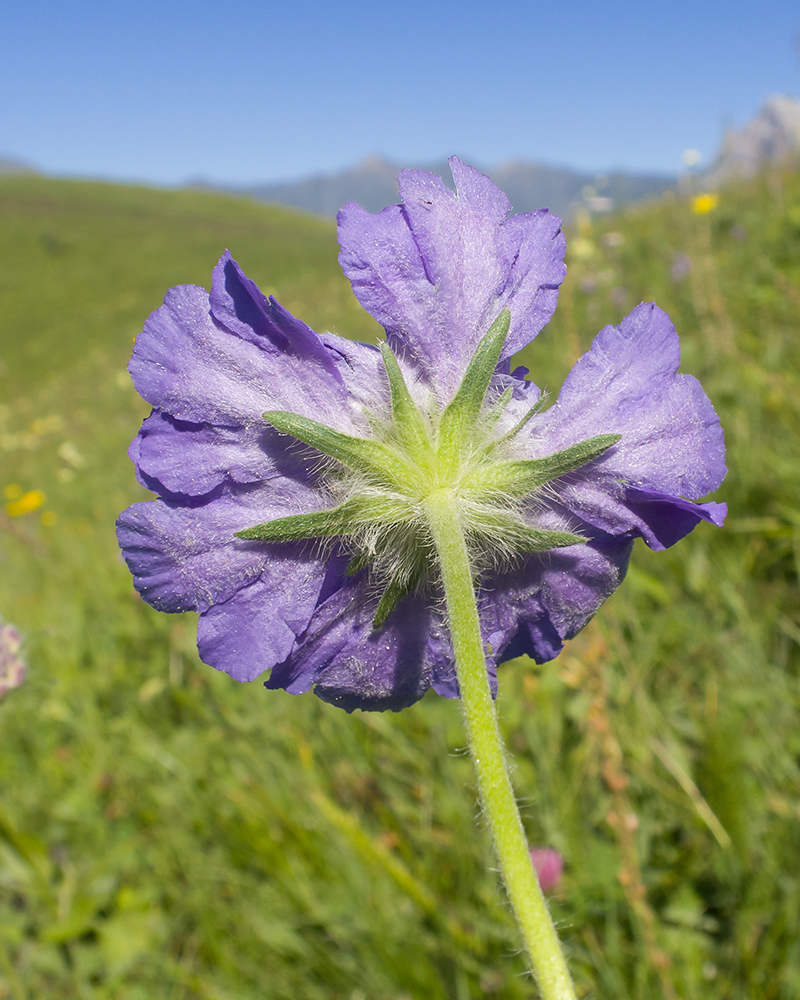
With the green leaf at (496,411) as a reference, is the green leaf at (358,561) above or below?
below

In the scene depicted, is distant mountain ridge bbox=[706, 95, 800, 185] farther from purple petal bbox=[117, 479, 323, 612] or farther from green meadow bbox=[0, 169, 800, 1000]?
purple petal bbox=[117, 479, 323, 612]

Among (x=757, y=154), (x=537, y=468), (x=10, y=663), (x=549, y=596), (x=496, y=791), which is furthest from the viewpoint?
(x=757, y=154)

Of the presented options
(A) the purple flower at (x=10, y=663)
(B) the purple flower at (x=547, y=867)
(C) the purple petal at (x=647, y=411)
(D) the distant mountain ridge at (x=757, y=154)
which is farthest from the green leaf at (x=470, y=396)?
(D) the distant mountain ridge at (x=757, y=154)

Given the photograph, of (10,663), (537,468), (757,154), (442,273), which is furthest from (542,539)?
(757,154)

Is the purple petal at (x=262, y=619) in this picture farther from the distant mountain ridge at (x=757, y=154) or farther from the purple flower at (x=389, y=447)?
the distant mountain ridge at (x=757, y=154)

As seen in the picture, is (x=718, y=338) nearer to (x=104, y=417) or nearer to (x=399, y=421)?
(x=399, y=421)

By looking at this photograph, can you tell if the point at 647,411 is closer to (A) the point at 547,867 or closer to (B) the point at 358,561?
(B) the point at 358,561
